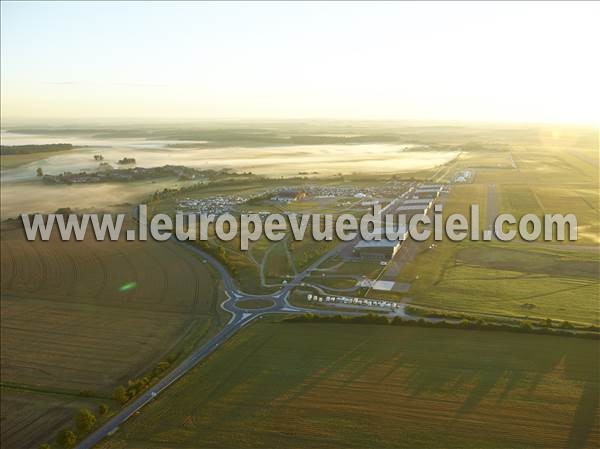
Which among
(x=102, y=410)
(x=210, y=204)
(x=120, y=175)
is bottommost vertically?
(x=102, y=410)

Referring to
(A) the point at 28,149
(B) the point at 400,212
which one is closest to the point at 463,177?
(B) the point at 400,212

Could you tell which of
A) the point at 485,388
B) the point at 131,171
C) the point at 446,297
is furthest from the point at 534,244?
the point at 131,171

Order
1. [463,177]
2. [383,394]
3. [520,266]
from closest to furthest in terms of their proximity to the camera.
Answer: [383,394]
[520,266]
[463,177]

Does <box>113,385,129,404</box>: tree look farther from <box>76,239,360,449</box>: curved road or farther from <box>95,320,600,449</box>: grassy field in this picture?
<box>95,320,600,449</box>: grassy field

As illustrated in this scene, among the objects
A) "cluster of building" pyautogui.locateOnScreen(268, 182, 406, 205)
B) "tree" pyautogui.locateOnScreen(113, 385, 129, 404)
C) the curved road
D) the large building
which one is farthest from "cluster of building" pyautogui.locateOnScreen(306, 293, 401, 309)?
"cluster of building" pyautogui.locateOnScreen(268, 182, 406, 205)

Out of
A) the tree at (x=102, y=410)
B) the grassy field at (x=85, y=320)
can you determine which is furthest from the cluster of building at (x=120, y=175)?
the tree at (x=102, y=410)

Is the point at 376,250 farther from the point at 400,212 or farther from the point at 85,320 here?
the point at 85,320
